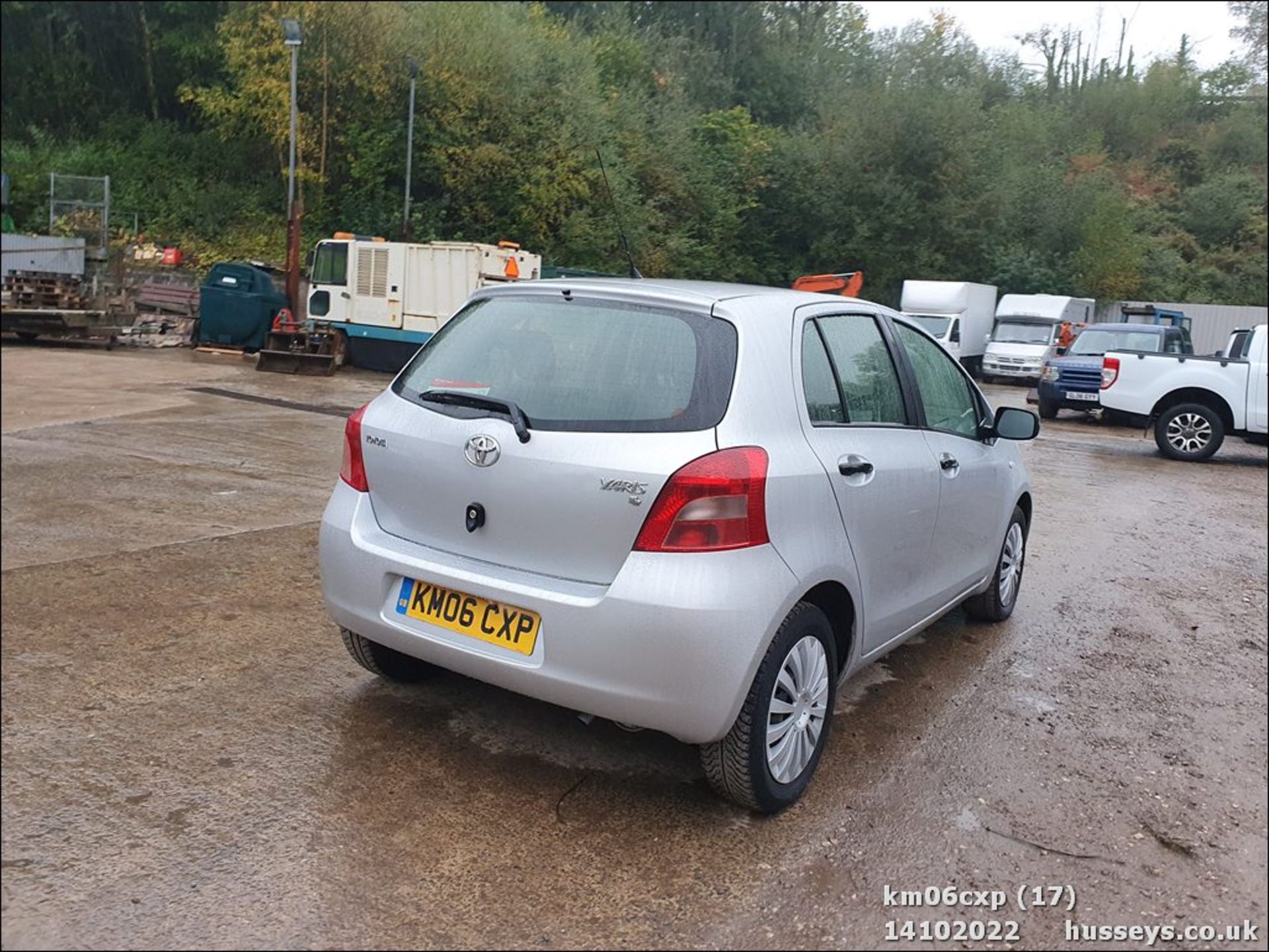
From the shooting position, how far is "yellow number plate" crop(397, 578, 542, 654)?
2.99 meters

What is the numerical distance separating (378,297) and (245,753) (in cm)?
1499

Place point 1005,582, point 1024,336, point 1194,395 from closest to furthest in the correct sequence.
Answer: point 1005,582
point 1194,395
point 1024,336

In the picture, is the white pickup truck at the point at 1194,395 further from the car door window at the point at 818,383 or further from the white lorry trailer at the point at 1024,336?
the car door window at the point at 818,383

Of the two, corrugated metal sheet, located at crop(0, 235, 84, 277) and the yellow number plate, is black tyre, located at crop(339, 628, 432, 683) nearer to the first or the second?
the yellow number plate

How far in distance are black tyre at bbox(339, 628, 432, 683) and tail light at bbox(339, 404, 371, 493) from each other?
1.84 ft

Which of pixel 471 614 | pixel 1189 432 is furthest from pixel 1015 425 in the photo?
pixel 1189 432

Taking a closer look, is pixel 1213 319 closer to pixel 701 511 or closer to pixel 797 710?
pixel 797 710

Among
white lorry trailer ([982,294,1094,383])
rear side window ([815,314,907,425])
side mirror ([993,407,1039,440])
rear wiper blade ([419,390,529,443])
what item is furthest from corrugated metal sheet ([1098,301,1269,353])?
rear wiper blade ([419,390,529,443])

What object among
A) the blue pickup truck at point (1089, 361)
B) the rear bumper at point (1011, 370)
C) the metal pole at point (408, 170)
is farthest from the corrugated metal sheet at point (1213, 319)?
the metal pole at point (408, 170)

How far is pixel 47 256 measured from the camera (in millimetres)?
21188

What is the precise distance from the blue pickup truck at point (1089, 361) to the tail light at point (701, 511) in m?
13.9

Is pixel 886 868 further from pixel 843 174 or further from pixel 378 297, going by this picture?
pixel 843 174

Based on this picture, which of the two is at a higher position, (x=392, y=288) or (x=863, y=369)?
(x=392, y=288)

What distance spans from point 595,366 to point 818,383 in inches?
30.8
